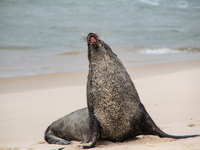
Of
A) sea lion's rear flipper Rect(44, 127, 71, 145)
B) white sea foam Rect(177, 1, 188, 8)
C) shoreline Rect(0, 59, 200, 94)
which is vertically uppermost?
white sea foam Rect(177, 1, 188, 8)

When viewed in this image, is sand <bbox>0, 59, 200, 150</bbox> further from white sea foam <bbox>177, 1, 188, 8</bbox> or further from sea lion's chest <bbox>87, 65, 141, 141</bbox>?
white sea foam <bbox>177, 1, 188, 8</bbox>

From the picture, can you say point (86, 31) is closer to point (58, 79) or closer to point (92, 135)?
point (58, 79)

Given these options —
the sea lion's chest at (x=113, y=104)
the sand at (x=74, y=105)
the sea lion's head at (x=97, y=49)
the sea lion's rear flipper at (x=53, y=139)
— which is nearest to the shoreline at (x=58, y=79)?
the sand at (x=74, y=105)

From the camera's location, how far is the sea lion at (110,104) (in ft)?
11.2

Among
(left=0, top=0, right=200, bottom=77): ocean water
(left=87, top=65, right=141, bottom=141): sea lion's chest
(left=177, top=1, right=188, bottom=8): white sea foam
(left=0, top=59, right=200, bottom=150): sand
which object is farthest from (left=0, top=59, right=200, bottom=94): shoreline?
(left=177, top=1, right=188, bottom=8): white sea foam

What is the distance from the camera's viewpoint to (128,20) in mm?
24656

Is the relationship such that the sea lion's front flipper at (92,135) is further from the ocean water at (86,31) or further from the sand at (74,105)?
the ocean water at (86,31)

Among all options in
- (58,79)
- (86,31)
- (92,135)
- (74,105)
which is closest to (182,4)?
(86,31)

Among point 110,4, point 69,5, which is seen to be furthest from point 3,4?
point 110,4

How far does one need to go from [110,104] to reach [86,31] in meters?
17.4

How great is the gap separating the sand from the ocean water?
4.79 ft

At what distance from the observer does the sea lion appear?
341 centimetres

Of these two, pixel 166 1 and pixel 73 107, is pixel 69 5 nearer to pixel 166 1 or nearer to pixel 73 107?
pixel 166 1

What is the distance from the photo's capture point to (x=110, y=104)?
11.2 feet
